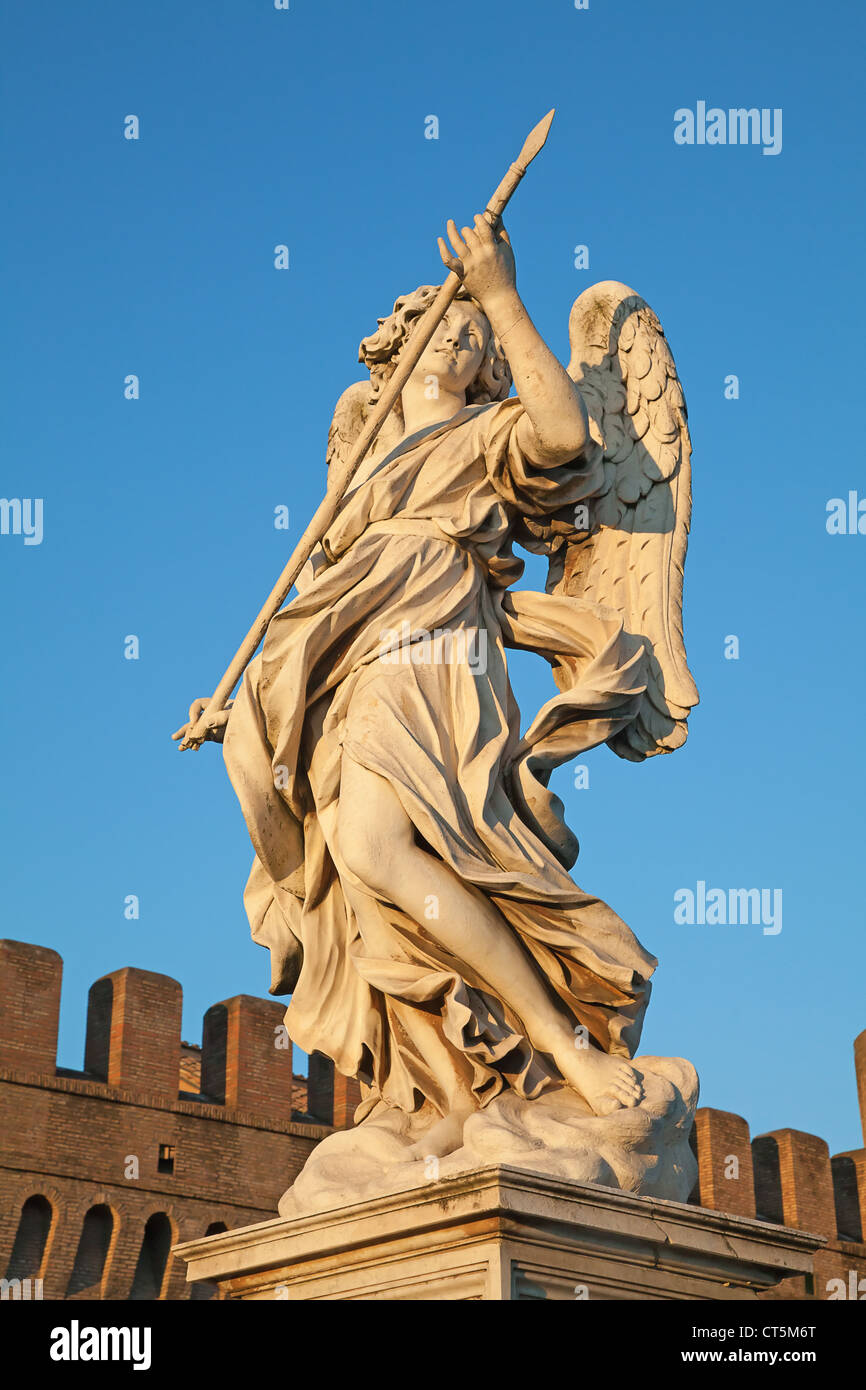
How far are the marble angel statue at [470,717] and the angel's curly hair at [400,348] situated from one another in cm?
1

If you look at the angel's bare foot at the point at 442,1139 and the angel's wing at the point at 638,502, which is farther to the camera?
the angel's wing at the point at 638,502

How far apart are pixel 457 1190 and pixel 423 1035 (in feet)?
2.53

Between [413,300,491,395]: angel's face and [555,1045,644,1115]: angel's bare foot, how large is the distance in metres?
2.22

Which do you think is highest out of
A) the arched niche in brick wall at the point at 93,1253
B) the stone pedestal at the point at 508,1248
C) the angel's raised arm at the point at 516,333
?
the angel's raised arm at the point at 516,333

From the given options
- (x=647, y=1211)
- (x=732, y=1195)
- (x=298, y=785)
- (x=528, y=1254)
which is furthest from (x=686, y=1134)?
(x=732, y=1195)

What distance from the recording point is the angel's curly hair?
6.11 metres

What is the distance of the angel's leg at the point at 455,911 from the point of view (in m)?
5.09

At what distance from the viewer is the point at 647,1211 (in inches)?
187

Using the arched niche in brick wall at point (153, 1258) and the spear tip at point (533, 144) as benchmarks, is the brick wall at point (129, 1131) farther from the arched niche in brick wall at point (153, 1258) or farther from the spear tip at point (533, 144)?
the spear tip at point (533, 144)

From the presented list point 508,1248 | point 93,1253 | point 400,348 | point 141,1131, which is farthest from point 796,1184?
point 508,1248

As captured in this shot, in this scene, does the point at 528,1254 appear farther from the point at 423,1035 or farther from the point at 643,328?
the point at 643,328

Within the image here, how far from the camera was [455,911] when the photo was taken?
5094mm

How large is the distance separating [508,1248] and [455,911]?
969 mm

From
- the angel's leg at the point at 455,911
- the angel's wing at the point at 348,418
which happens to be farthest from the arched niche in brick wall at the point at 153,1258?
the angel's leg at the point at 455,911
